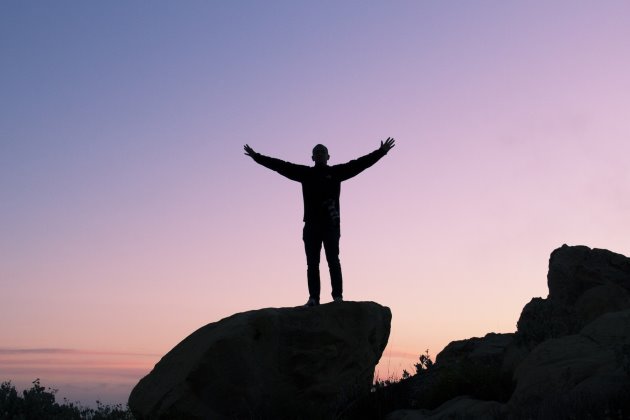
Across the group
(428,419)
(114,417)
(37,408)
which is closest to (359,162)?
(428,419)

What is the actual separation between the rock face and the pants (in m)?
0.40

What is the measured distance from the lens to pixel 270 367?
1119 centimetres

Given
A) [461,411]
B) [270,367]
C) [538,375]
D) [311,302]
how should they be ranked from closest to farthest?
[538,375], [461,411], [270,367], [311,302]

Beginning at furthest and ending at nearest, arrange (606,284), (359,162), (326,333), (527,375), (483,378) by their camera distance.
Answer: (606,284) → (359,162) → (326,333) → (483,378) → (527,375)

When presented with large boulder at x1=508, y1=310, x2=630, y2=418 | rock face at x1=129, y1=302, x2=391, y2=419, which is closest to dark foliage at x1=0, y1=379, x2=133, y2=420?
rock face at x1=129, y1=302, x2=391, y2=419

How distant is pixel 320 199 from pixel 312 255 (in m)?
0.95

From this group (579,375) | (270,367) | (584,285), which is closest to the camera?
(579,375)

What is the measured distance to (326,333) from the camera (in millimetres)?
11445

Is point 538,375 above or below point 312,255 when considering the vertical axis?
below

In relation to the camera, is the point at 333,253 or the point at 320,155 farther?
the point at 320,155

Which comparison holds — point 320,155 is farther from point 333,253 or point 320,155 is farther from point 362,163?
point 333,253

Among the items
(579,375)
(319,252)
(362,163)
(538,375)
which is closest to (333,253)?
(319,252)

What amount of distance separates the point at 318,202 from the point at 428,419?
4.29 meters

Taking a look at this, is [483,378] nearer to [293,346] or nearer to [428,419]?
[428,419]
